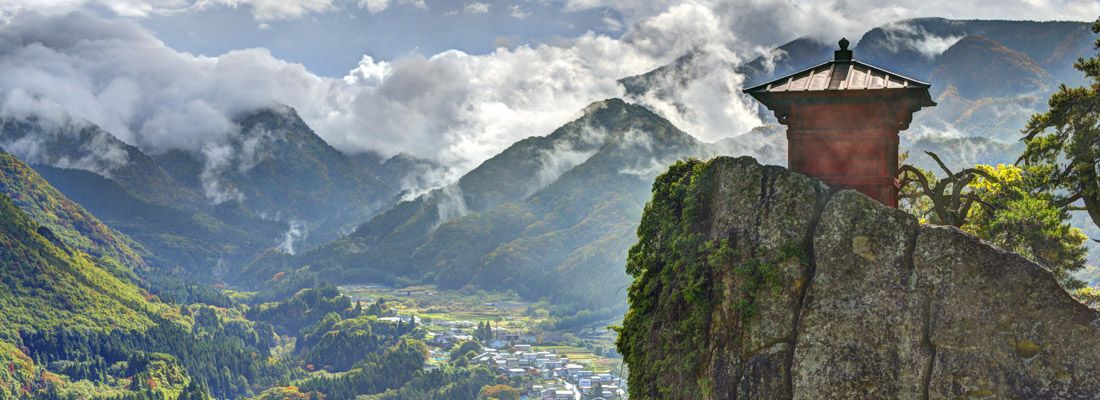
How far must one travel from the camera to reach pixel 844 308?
24.5 metres

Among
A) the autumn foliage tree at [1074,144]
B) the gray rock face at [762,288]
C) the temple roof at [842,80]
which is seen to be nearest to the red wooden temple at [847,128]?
the temple roof at [842,80]

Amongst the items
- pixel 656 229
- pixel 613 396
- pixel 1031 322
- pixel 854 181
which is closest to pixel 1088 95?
pixel 854 181

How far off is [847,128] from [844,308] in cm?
505

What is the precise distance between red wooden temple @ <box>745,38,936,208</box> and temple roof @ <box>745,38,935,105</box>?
0.08 ft

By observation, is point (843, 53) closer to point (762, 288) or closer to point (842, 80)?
point (842, 80)

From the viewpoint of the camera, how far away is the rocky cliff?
74.8 feet

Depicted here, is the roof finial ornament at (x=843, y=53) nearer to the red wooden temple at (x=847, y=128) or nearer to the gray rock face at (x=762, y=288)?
the red wooden temple at (x=847, y=128)

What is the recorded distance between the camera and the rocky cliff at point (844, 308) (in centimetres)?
2280

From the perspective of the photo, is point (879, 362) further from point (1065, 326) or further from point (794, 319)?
point (1065, 326)

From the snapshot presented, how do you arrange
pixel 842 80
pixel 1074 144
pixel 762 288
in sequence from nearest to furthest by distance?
1. pixel 762 288
2. pixel 842 80
3. pixel 1074 144

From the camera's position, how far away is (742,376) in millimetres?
25234

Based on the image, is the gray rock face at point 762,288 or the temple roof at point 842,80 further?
the temple roof at point 842,80

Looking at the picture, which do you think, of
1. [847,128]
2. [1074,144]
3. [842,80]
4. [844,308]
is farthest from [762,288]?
[1074,144]

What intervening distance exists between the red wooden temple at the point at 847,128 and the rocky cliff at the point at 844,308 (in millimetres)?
1477
